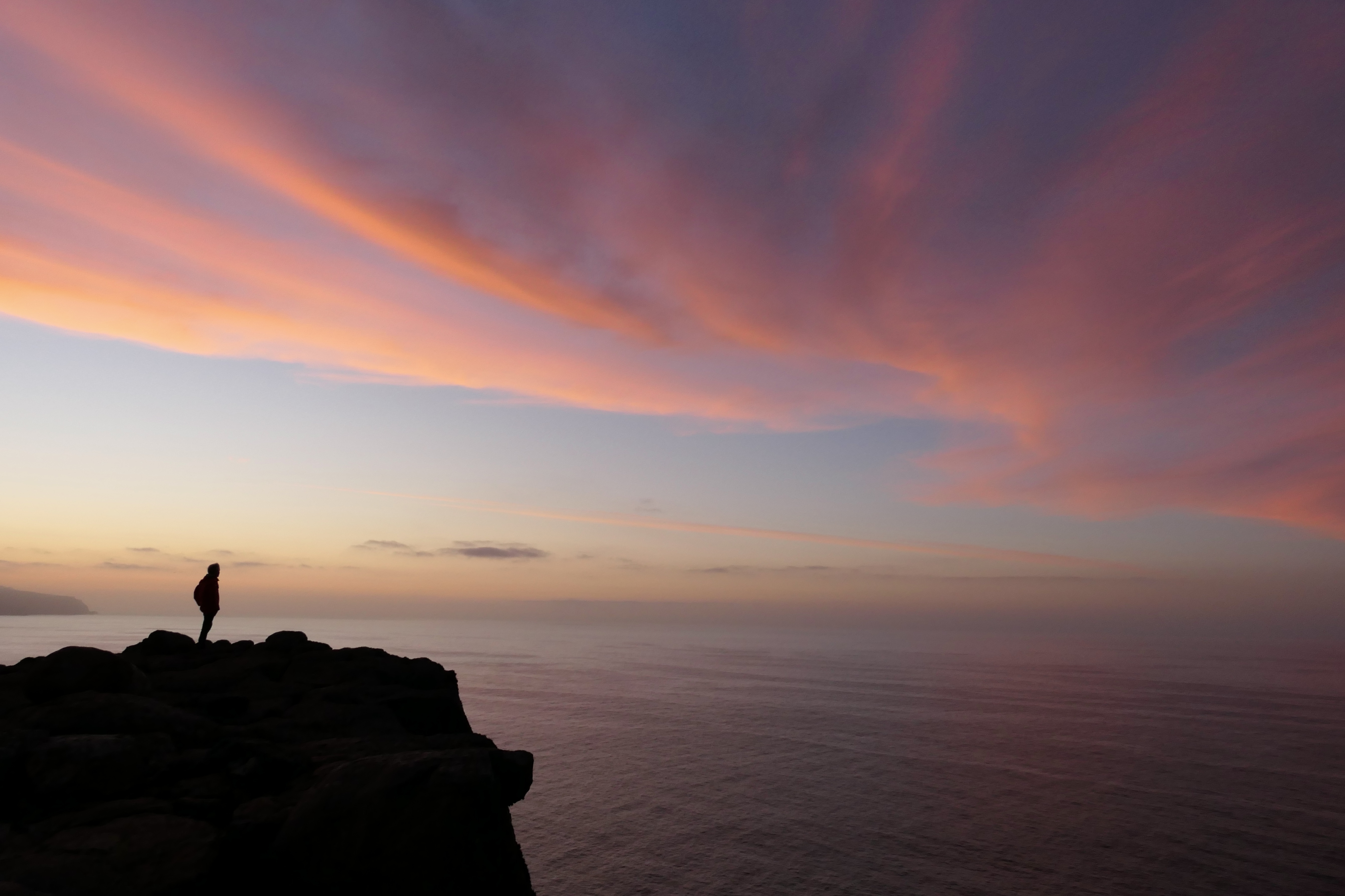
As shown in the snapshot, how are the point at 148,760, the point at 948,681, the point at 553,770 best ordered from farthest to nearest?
1. the point at 948,681
2. the point at 553,770
3. the point at 148,760

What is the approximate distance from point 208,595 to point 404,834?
2094 centimetres

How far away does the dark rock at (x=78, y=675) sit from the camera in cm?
1602

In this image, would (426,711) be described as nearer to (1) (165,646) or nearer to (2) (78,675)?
(2) (78,675)

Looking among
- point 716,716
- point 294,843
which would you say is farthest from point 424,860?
point 716,716

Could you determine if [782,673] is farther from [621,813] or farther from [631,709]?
[621,813]

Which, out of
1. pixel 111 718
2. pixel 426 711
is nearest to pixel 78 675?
pixel 111 718

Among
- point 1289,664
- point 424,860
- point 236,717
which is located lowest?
point 1289,664

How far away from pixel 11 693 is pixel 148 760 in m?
7.36

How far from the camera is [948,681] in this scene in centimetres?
11706

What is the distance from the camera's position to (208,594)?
2650 cm

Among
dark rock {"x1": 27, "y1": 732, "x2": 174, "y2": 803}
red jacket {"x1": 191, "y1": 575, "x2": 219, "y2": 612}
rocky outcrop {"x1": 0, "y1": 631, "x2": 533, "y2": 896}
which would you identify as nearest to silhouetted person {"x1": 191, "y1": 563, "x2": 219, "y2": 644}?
red jacket {"x1": 191, "y1": 575, "x2": 219, "y2": 612}

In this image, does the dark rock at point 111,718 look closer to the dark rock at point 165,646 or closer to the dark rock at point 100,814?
the dark rock at point 100,814

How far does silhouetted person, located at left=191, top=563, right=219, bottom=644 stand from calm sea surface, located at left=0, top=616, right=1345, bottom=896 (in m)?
17.6

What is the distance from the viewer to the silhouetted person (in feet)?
85.6
